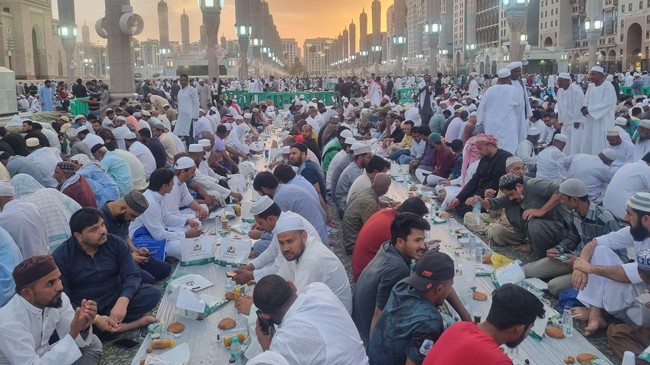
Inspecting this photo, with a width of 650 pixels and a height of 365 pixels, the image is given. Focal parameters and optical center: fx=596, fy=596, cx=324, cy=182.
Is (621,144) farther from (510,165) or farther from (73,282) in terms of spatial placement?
(73,282)

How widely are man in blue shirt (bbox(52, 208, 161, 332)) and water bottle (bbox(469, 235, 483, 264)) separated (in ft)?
8.86

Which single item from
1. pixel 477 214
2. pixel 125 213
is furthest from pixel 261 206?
pixel 477 214

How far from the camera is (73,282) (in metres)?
4.17

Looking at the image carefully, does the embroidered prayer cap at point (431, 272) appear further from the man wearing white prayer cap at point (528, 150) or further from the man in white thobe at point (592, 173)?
the man wearing white prayer cap at point (528, 150)

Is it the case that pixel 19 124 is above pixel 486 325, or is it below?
above

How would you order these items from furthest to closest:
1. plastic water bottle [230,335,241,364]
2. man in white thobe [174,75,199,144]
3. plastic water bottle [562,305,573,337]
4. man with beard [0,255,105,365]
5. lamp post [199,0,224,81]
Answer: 1. lamp post [199,0,224,81]
2. man in white thobe [174,75,199,144]
3. plastic water bottle [562,305,573,337]
4. plastic water bottle [230,335,241,364]
5. man with beard [0,255,105,365]

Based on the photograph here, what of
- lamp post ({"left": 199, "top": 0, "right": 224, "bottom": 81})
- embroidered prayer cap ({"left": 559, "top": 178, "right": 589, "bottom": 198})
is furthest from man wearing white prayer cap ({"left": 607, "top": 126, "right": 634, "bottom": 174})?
lamp post ({"left": 199, "top": 0, "right": 224, "bottom": 81})

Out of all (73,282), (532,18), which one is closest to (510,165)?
(73,282)

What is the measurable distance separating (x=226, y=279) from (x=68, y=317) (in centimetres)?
145

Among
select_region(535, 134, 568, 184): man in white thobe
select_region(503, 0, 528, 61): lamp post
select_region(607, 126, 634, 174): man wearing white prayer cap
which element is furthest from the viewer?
select_region(503, 0, 528, 61): lamp post

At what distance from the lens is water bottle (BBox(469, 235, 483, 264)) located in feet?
16.8

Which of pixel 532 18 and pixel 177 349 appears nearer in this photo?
pixel 177 349

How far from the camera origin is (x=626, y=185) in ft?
18.8

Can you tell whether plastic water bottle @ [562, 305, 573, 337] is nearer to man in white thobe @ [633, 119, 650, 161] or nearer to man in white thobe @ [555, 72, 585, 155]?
man in white thobe @ [633, 119, 650, 161]
